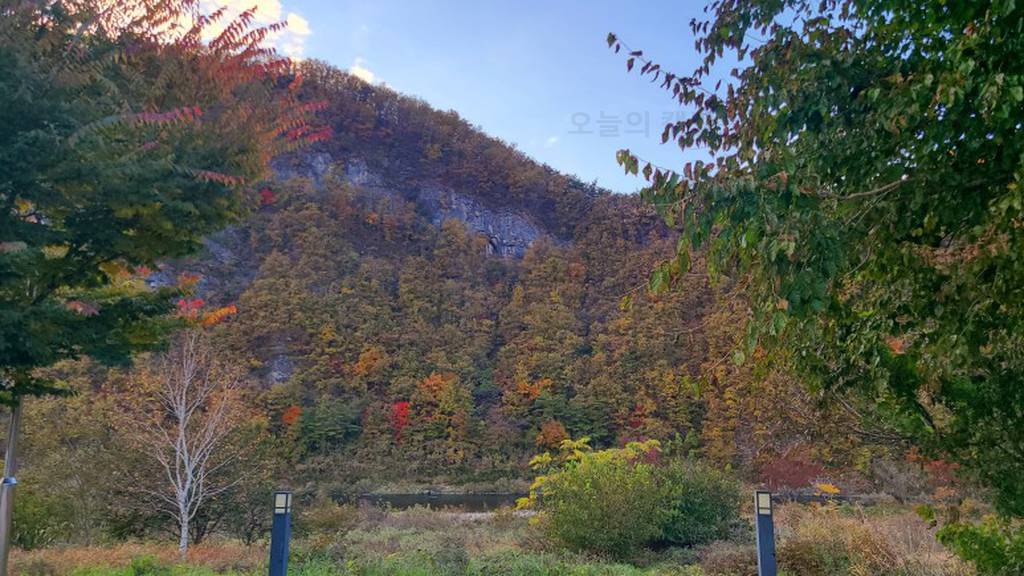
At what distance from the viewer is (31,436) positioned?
610 inches

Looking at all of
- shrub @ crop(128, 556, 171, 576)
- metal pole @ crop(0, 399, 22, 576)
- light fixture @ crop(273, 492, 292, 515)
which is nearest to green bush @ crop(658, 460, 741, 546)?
light fixture @ crop(273, 492, 292, 515)

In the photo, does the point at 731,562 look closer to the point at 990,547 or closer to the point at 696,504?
the point at 696,504

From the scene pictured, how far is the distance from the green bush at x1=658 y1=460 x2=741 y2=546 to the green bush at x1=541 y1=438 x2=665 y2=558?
667 millimetres

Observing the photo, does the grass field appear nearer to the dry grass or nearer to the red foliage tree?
the dry grass

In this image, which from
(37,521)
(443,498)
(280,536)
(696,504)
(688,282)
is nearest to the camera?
(688,282)

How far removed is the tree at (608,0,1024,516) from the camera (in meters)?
3.09

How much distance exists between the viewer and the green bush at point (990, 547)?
4.64 meters

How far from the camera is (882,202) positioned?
390cm

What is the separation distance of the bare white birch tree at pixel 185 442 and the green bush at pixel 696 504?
8164 millimetres

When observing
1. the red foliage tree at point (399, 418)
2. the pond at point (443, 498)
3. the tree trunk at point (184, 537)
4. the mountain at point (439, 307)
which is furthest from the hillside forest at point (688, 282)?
the red foliage tree at point (399, 418)

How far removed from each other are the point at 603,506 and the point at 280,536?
549cm

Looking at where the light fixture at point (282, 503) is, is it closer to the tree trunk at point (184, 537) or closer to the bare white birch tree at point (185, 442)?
the tree trunk at point (184, 537)

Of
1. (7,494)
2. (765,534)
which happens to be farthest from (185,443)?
(765,534)

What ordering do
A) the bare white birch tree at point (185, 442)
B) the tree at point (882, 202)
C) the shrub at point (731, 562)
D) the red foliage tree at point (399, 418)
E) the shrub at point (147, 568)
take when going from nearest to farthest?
the tree at point (882, 202)
the shrub at point (147, 568)
the shrub at point (731, 562)
the bare white birch tree at point (185, 442)
the red foliage tree at point (399, 418)
